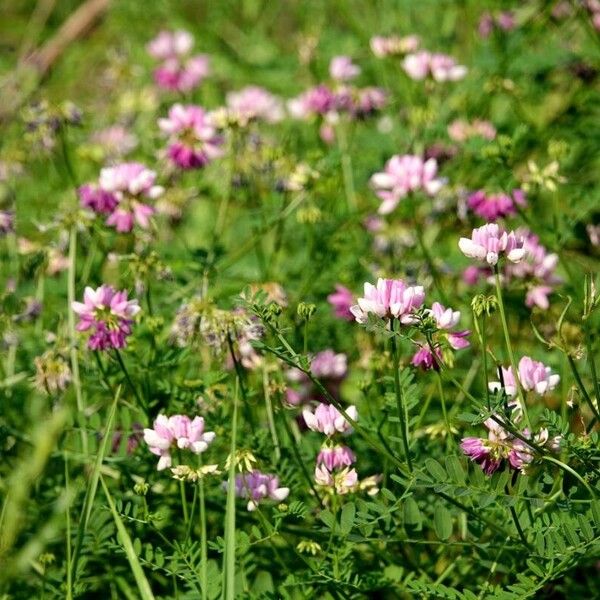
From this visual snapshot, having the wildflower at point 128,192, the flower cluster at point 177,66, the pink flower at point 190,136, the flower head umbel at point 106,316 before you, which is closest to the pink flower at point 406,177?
the pink flower at point 190,136

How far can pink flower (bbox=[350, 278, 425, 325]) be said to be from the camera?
161 centimetres

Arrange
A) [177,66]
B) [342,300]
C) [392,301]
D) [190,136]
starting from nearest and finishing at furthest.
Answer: [392,301], [342,300], [190,136], [177,66]

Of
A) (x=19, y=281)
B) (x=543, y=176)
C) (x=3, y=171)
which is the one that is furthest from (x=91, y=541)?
(x=3, y=171)

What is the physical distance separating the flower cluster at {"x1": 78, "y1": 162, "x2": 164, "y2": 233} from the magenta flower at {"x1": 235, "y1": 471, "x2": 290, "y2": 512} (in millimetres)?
681

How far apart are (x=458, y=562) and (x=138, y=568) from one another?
589 mm

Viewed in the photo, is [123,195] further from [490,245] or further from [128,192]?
[490,245]

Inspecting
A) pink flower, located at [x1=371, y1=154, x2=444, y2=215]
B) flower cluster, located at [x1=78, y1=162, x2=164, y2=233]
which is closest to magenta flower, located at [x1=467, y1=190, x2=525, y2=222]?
pink flower, located at [x1=371, y1=154, x2=444, y2=215]

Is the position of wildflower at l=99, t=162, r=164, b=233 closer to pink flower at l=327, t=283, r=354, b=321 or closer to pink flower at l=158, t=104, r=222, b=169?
pink flower at l=158, t=104, r=222, b=169

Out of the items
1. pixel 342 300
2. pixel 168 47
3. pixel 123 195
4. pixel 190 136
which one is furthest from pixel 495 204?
pixel 168 47

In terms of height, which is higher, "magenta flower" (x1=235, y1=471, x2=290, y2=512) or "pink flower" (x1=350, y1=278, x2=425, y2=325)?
"pink flower" (x1=350, y1=278, x2=425, y2=325)

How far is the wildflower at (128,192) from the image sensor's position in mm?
2314

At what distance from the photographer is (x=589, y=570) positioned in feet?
6.78

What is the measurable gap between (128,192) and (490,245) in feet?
3.17

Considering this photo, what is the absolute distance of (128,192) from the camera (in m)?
2.34
